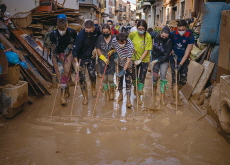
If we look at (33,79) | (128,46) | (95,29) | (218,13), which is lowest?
(33,79)

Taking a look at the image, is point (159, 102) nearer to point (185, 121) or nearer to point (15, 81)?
point (185, 121)

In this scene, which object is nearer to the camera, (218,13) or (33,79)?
(33,79)

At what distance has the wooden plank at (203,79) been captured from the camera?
603 cm

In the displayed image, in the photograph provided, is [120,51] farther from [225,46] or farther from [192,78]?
[192,78]

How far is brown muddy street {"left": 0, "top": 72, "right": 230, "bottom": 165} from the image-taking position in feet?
10.4

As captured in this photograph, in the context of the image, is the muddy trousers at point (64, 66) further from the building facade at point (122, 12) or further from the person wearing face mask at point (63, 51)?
the building facade at point (122, 12)

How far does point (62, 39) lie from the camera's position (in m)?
5.38

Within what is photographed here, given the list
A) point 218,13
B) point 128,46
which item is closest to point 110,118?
point 128,46

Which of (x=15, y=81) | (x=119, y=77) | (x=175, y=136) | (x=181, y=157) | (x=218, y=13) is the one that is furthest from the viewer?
(x=218, y=13)

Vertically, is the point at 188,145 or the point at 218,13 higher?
the point at 218,13

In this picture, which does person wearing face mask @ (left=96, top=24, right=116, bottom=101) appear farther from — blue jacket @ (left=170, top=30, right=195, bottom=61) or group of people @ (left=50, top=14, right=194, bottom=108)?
blue jacket @ (left=170, top=30, right=195, bottom=61)

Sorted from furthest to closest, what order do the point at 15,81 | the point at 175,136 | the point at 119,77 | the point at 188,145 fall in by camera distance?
the point at 119,77 < the point at 15,81 < the point at 175,136 < the point at 188,145

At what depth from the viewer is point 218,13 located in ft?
20.9

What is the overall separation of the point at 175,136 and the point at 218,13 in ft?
13.7
